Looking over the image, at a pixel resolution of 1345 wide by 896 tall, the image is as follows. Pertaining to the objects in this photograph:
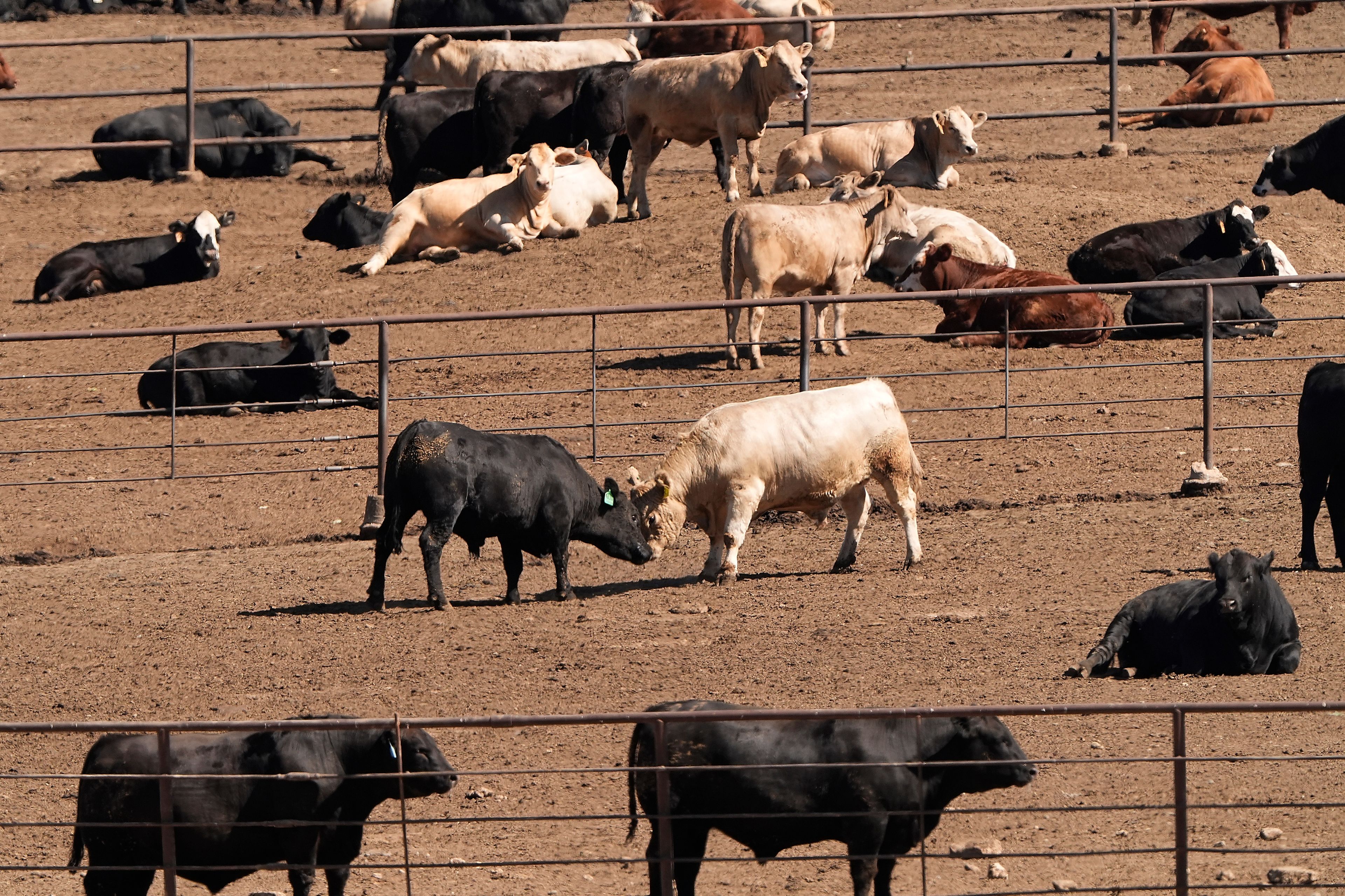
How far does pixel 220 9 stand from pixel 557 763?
24.7 metres

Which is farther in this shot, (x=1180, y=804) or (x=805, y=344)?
(x=805, y=344)

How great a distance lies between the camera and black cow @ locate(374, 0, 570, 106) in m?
26.6

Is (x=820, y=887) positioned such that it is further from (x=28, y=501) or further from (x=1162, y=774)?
(x=28, y=501)

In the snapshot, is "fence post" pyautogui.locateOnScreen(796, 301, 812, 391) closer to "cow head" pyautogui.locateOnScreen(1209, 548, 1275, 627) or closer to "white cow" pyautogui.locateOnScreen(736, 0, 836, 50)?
"cow head" pyautogui.locateOnScreen(1209, 548, 1275, 627)

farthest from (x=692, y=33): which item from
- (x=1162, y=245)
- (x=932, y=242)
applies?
(x=1162, y=245)

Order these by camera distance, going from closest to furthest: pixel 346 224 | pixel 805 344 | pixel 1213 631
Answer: pixel 1213 631, pixel 805 344, pixel 346 224

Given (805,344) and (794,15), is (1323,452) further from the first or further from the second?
(794,15)

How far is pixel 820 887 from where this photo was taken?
7.71m

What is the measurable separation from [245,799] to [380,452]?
650 cm

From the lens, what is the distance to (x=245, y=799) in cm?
737

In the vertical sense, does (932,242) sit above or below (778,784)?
above

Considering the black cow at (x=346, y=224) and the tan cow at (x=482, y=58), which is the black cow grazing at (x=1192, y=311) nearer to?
the black cow at (x=346, y=224)

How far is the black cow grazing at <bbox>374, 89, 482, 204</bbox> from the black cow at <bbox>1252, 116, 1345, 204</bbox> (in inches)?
327

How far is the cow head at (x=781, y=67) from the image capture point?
1958 centimetres
